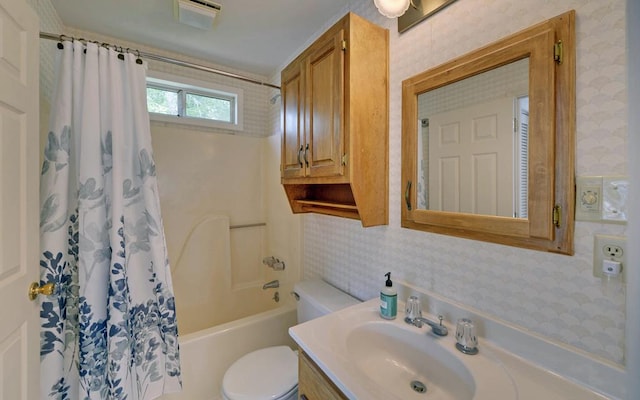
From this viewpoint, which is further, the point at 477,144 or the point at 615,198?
the point at 477,144

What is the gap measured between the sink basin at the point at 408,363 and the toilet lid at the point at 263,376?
1.62 feet

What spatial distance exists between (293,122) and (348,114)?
477mm

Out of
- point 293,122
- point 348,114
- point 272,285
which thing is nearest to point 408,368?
point 348,114

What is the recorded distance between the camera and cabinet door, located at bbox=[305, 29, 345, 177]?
117 centimetres

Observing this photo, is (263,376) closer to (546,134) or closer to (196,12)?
(546,134)

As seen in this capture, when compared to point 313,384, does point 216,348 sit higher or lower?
lower

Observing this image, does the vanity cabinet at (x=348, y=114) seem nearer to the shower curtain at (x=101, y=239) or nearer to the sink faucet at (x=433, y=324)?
the sink faucet at (x=433, y=324)

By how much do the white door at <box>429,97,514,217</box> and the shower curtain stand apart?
1311 mm

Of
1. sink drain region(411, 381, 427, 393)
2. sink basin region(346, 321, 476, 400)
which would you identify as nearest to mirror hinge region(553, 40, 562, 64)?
sink basin region(346, 321, 476, 400)

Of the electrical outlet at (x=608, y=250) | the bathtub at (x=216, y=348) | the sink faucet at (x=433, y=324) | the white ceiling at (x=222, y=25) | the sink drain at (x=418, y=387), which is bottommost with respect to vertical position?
the bathtub at (x=216, y=348)

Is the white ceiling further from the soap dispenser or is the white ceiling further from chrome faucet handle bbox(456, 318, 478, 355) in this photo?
chrome faucet handle bbox(456, 318, 478, 355)

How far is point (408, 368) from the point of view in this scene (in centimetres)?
101

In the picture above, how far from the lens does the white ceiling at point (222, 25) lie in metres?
1.59

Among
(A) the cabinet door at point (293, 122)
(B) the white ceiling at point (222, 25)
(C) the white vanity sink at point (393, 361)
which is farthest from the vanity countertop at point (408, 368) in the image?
(B) the white ceiling at point (222, 25)
